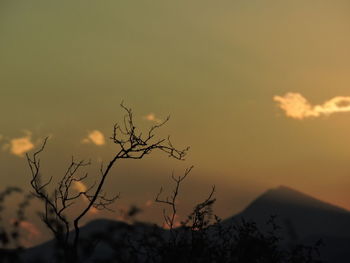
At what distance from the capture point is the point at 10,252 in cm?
1566

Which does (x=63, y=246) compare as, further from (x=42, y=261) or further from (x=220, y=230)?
(x=220, y=230)

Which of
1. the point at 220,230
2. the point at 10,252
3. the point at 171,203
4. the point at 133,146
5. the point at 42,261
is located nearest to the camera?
the point at 42,261

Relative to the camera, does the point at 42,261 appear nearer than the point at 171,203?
Yes

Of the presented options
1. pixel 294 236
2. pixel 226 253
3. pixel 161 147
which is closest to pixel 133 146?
pixel 161 147

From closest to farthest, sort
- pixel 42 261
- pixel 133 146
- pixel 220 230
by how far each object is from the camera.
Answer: pixel 42 261
pixel 133 146
pixel 220 230

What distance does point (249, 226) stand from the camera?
78.7ft

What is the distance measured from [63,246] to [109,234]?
9.44ft

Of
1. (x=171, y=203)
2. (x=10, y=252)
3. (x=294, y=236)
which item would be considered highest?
(x=171, y=203)

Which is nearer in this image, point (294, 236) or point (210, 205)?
point (294, 236)

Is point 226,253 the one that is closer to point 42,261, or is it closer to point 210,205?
point 210,205

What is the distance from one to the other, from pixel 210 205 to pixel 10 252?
9.98 m

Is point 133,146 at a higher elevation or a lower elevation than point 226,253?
higher

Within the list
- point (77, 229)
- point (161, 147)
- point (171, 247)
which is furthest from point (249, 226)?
point (77, 229)

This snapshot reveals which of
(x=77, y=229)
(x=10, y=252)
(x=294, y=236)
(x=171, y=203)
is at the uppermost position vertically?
(x=171, y=203)
